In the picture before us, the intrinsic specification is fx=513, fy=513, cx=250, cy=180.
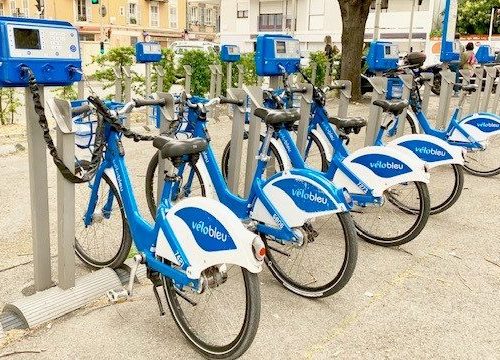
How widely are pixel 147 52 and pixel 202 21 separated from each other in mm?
42274

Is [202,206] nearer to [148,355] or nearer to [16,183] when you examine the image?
[148,355]

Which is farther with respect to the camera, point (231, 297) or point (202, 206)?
point (231, 297)

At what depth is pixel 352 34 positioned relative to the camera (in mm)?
10633

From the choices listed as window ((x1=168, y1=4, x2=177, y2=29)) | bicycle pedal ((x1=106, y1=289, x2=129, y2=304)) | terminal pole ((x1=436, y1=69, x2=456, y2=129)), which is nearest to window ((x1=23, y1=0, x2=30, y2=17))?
window ((x1=168, y1=4, x2=177, y2=29))

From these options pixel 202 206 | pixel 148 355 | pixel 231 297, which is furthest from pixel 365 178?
pixel 148 355

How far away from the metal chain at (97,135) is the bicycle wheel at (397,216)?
1.86 m

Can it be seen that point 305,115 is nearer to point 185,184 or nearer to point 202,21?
point 185,184

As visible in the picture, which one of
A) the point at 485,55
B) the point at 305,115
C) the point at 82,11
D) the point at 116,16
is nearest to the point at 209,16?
the point at 116,16

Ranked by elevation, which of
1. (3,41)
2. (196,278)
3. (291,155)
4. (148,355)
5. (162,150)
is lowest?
(148,355)

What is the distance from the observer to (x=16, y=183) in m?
5.03

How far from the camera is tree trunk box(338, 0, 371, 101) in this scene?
1049 centimetres

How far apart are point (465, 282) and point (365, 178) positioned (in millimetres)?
933

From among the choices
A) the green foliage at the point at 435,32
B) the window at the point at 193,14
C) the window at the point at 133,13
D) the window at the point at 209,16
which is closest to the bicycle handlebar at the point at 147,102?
the green foliage at the point at 435,32

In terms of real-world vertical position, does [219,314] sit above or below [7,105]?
below
